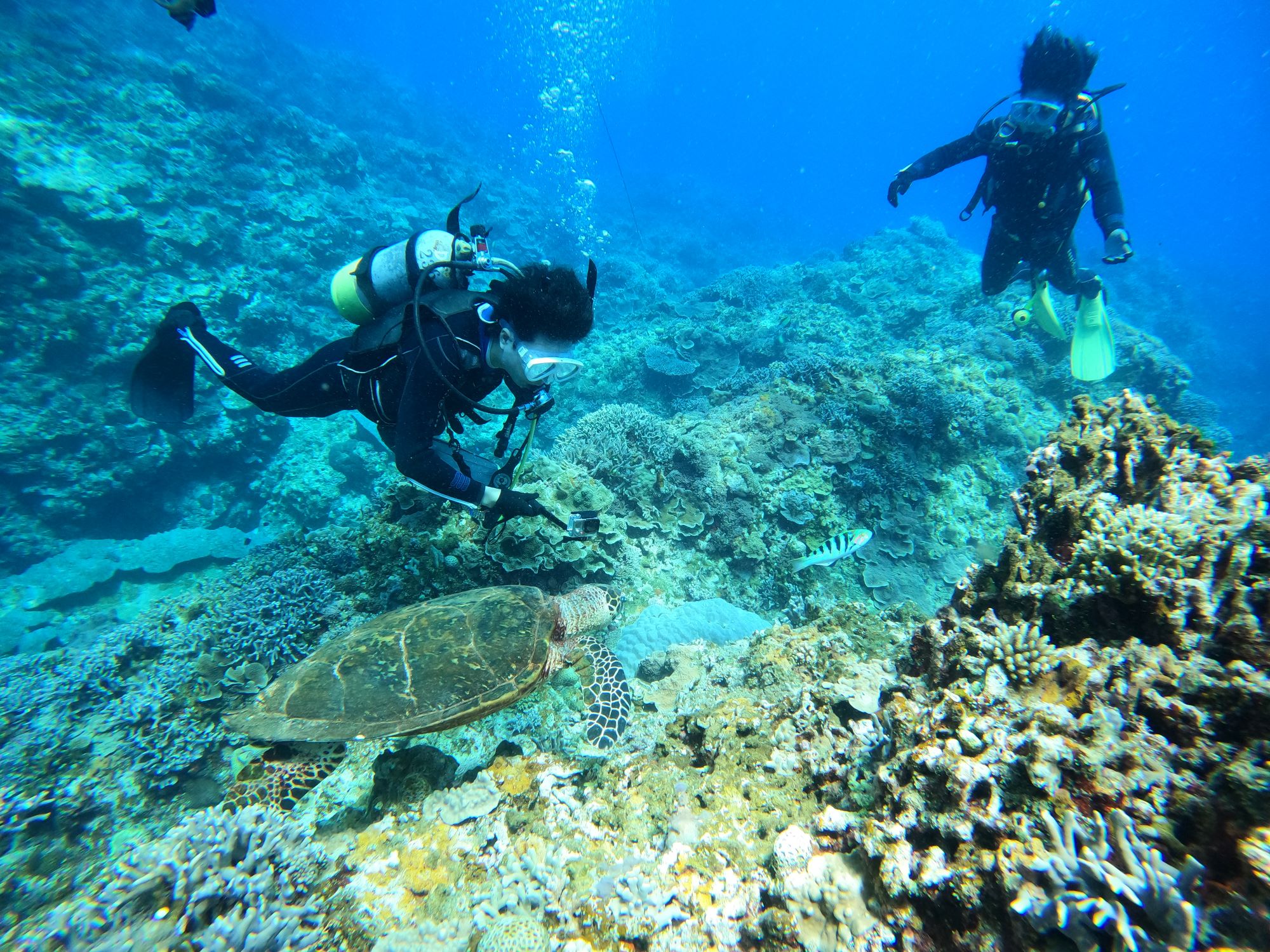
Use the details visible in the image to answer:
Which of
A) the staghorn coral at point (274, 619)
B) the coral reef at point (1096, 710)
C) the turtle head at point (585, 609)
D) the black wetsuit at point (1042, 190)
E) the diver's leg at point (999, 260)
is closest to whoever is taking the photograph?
the coral reef at point (1096, 710)

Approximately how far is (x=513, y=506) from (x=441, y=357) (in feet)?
4.04

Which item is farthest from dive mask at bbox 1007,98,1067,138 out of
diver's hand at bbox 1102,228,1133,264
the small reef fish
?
the small reef fish

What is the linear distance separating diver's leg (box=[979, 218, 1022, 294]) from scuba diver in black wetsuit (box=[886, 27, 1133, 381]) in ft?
0.05

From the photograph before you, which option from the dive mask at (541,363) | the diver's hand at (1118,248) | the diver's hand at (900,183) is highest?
the diver's hand at (900,183)

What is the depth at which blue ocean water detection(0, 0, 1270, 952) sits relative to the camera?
158cm

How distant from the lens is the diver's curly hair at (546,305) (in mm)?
3238

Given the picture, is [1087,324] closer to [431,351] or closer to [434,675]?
[431,351]

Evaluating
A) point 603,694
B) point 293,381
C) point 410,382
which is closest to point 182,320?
point 293,381

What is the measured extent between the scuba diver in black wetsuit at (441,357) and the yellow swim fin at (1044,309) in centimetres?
879

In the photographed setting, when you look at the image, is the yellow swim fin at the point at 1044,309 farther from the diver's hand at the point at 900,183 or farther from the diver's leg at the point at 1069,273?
the diver's hand at the point at 900,183

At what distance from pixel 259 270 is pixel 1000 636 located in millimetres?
17690

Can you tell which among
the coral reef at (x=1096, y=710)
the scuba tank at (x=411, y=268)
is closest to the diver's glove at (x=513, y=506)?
the scuba tank at (x=411, y=268)

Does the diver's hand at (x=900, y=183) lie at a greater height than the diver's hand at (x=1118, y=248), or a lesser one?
greater

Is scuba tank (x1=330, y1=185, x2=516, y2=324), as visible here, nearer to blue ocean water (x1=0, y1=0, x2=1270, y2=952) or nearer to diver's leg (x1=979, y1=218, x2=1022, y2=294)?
blue ocean water (x1=0, y1=0, x2=1270, y2=952)
